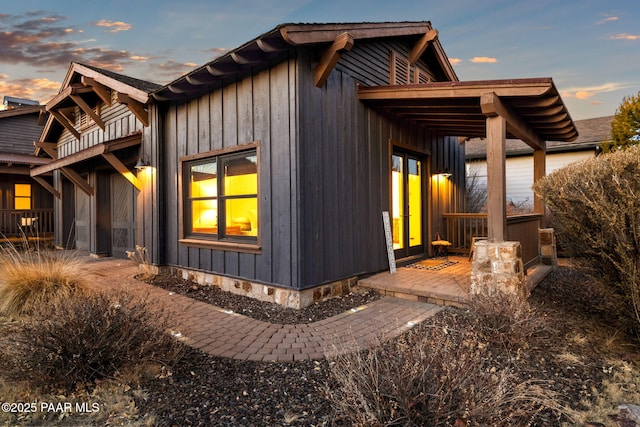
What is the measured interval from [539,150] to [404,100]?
344 centimetres

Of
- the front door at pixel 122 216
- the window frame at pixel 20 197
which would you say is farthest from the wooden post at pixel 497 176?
the window frame at pixel 20 197

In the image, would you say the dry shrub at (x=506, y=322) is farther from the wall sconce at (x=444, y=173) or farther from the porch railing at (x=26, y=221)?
the porch railing at (x=26, y=221)

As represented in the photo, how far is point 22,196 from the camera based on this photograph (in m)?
12.7

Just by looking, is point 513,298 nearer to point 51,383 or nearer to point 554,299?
point 554,299

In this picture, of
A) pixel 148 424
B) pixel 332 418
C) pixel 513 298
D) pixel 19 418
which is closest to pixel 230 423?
pixel 148 424

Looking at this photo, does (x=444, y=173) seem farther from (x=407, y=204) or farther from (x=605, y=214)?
(x=605, y=214)

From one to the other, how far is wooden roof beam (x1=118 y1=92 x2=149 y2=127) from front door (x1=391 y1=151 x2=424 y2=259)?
16.7ft

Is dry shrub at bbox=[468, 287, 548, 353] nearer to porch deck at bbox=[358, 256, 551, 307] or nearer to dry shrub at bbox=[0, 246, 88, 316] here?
porch deck at bbox=[358, 256, 551, 307]

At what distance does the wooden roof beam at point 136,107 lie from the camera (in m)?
6.55

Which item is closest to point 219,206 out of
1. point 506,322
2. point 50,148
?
point 506,322

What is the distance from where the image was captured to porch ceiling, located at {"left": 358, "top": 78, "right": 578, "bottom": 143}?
421 centimetres

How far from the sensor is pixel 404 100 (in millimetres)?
5215

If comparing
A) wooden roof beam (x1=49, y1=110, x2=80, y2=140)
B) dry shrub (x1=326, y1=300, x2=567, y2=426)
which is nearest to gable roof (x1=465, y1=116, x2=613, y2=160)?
dry shrub (x1=326, y1=300, x2=567, y2=426)

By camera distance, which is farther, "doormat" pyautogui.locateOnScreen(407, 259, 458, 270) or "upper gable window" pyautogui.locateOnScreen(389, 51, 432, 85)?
"upper gable window" pyautogui.locateOnScreen(389, 51, 432, 85)
